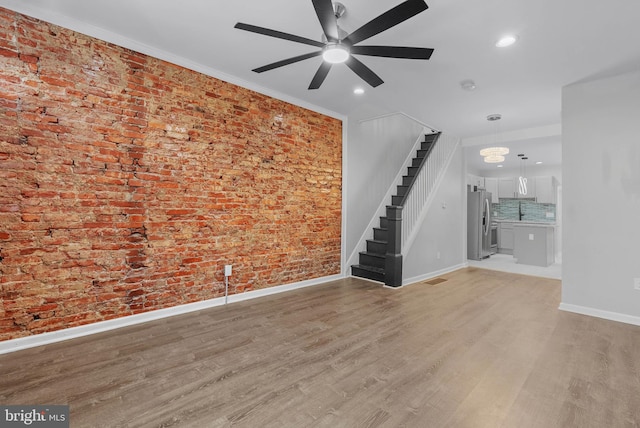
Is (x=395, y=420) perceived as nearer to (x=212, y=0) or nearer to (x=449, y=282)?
(x=212, y=0)

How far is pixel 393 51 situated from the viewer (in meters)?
2.38

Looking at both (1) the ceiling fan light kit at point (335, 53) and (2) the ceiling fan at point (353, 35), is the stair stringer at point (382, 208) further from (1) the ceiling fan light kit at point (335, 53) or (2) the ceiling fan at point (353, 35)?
(1) the ceiling fan light kit at point (335, 53)

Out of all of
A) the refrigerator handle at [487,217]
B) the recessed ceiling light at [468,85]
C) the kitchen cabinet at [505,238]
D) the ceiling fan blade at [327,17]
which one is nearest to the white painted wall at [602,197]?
the recessed ceiling light at [468,85]

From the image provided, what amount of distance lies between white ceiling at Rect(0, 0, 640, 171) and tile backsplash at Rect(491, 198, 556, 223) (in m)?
5.56

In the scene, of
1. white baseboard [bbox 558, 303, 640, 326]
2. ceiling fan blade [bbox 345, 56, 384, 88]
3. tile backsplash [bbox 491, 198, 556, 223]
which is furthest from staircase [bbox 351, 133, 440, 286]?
tile backsplash [bbox 491, 198, 556, 223]

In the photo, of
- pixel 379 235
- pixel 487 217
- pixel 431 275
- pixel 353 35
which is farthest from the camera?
pixel 487 217

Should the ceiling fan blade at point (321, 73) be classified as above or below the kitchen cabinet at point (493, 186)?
above

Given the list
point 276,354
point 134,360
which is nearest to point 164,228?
point 134,360

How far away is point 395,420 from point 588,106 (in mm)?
4169

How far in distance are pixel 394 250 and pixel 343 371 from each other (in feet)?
8.64

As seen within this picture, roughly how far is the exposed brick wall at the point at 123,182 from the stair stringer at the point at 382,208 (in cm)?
148

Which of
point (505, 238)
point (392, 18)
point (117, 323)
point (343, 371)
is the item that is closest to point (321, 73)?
point (392, 18)

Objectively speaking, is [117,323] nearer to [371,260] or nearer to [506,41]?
[371,260]

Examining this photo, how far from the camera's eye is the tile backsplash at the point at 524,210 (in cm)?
880
